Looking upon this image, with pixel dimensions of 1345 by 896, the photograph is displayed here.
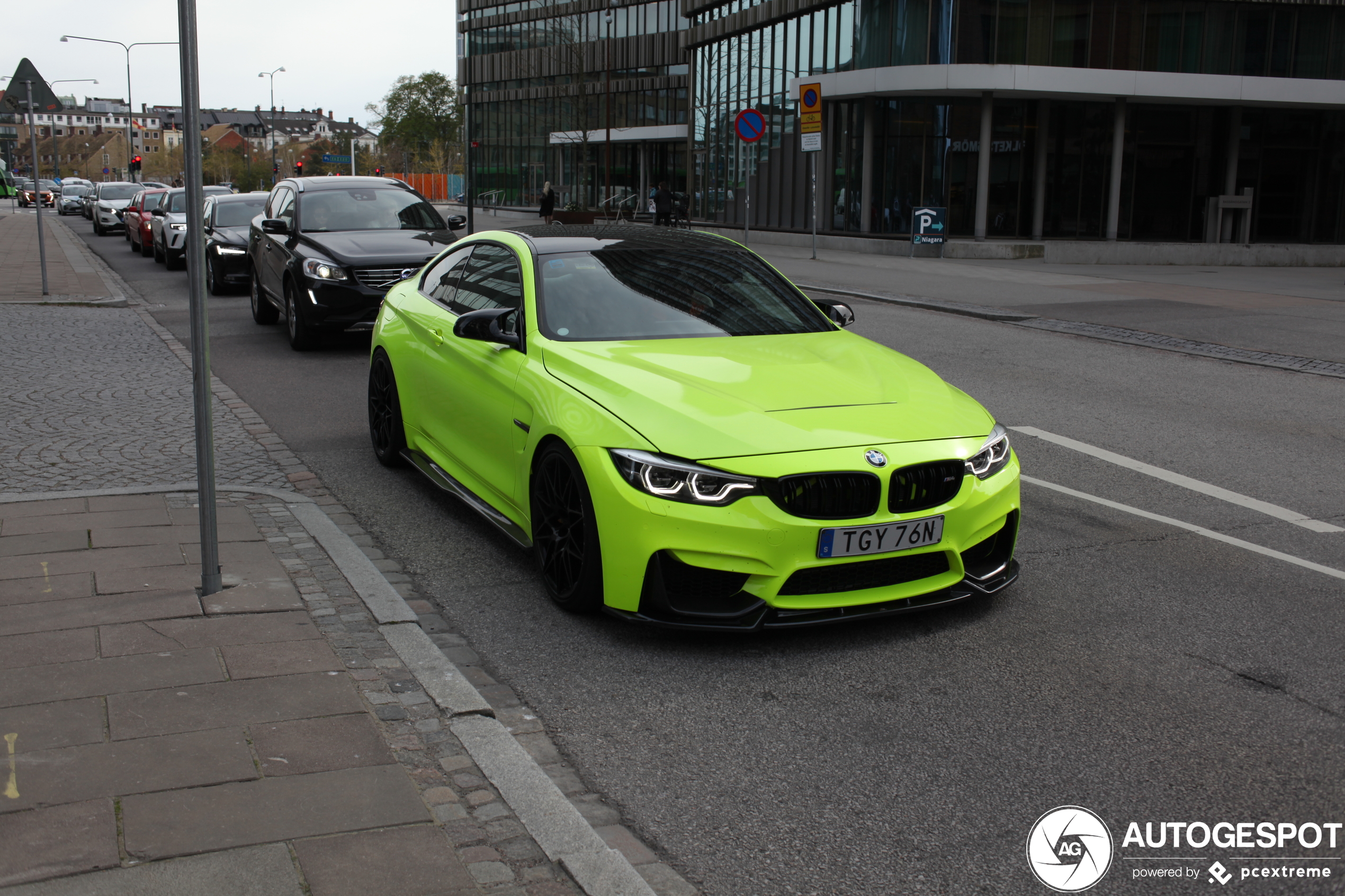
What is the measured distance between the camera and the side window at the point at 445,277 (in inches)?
270

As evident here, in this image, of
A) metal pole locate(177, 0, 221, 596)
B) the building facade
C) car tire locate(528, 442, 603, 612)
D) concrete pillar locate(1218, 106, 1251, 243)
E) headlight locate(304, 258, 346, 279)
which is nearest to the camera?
metal pole locate(177, 0, 221, 596)

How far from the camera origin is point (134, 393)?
33.3 feet

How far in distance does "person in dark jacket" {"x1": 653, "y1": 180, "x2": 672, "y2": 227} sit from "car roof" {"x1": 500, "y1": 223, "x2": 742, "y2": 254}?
29.8m

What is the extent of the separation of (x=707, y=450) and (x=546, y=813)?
1539 millimetres

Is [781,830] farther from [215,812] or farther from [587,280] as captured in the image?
[587,280]

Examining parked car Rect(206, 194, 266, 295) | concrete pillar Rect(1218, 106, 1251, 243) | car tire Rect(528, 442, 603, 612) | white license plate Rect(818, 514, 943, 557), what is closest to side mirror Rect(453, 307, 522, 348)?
car tire Rect(528, 442, 603, 612)

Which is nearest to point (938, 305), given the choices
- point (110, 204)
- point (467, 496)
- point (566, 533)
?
point (467, 496)

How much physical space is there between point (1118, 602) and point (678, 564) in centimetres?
196

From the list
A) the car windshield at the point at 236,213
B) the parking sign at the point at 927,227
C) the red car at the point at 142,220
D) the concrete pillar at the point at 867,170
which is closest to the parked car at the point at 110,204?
the red car at the point at 142,220

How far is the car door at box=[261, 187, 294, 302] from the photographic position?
13.9 m

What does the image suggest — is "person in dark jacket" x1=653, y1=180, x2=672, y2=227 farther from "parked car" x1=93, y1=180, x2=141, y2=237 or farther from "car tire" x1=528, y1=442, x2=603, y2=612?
"car tire" x1=528, y1=442, x2=603, y2=612

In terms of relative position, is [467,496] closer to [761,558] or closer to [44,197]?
[761,558]

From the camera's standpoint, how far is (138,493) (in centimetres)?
660

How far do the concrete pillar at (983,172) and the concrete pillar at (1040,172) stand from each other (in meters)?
1.53
